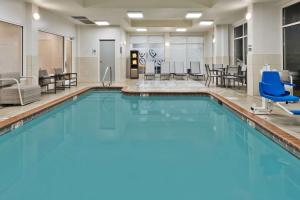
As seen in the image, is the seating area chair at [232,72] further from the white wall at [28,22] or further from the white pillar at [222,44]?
the white wall at [28,22]

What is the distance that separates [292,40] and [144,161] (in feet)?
21.7

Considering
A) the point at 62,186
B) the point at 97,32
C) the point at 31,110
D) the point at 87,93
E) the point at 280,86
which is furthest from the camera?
the point at 97,32

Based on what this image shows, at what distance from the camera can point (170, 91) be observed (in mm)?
10609

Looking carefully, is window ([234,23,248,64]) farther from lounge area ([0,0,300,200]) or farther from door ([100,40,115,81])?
door ([100,40,115,81])

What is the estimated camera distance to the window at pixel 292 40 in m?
8.39

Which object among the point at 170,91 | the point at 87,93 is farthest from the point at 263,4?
the point at 87,93

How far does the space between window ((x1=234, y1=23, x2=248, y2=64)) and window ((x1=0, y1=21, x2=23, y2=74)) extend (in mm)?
8126

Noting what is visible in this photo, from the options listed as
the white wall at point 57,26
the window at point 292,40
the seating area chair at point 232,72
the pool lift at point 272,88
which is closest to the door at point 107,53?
the white wall at point 57,26

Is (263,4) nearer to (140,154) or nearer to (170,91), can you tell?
(170,91)

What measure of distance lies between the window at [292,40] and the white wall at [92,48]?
818 centimetres

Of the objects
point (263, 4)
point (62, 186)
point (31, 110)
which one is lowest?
point (62, 186)

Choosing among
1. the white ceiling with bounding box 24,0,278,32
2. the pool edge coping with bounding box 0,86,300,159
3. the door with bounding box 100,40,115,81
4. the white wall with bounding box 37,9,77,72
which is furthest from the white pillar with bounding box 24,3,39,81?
the door with bounding box 100,40,115,81

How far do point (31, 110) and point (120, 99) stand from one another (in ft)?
12.0

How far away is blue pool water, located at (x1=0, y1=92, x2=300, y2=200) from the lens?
2.85m
